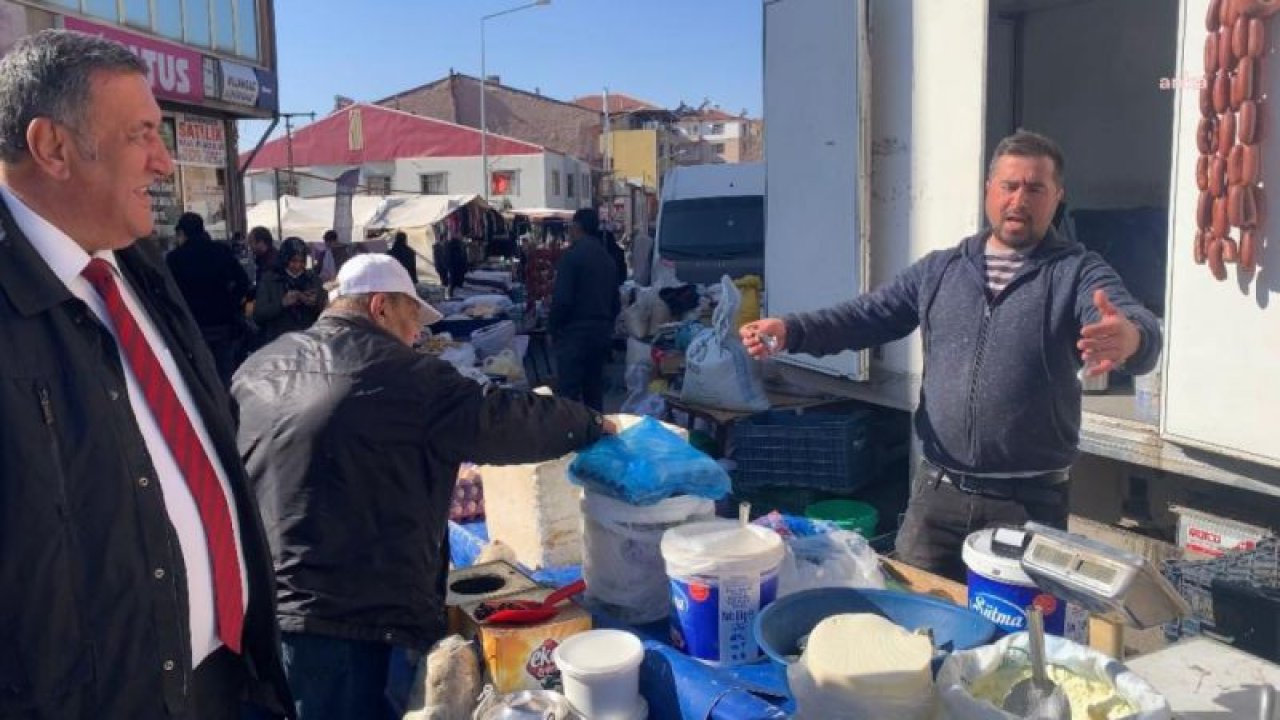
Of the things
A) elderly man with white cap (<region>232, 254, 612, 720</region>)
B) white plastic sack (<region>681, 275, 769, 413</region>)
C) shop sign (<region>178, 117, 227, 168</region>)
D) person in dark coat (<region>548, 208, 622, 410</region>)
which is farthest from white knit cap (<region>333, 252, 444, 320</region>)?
shop sign (<region>178, 117, 227, 168</region>)

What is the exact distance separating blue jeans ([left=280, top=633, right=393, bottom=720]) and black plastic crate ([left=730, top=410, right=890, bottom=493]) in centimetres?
385

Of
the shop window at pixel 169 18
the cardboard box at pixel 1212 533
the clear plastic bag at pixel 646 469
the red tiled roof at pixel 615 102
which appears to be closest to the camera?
the clear plastic bag at pixel 646 469

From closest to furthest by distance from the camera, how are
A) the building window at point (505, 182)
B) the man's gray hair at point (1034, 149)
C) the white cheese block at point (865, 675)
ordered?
the white cheese block at point (865, 675) < the man's gray hair at point (1034, 149) < the building window at point (505, 182)

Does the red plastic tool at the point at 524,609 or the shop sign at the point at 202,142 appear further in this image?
the shop sign at the point at 202,142

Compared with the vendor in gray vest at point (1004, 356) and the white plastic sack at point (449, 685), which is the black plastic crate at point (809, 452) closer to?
the vendor in gray vest at point (1004, 356)

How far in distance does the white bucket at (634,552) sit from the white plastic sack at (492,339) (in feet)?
23.0

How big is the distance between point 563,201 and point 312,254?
2479 cm

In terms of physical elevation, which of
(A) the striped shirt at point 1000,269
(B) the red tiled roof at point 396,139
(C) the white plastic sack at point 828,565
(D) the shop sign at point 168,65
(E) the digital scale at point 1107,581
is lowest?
(C) the white plastic sack at point 828,565

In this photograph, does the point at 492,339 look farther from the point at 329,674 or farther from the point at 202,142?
the point at 329,674

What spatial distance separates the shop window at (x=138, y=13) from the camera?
11.9 metres

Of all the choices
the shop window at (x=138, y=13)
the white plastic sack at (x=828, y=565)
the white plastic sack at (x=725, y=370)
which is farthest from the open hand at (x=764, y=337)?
the shop window at (x=138, y=13)

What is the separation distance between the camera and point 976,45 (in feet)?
15.3

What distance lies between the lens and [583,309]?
8227 millimetres

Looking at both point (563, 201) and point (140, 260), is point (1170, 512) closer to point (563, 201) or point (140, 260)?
point (140, 260)
